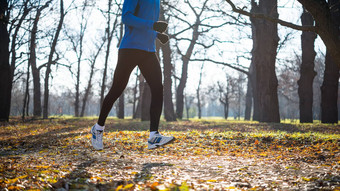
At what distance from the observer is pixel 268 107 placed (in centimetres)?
1395

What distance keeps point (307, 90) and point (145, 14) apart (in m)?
14.9

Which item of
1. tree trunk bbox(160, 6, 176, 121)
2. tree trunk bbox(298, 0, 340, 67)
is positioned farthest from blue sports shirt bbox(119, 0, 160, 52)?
tree trunk bbox(160, 6, 176, 121)

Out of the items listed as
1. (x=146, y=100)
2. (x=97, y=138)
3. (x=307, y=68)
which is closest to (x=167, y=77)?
(x=146, y=100)

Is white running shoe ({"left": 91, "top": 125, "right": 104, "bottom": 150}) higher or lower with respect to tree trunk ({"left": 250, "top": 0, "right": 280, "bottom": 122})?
lower

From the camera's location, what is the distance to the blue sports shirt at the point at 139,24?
4.09 m

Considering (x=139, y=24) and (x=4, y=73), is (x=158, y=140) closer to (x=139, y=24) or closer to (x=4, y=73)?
(x=139, y=24)

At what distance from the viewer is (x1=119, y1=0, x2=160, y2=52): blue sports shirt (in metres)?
4.09

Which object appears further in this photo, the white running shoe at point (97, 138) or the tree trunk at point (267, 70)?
the tree trunk at point (267, 70)

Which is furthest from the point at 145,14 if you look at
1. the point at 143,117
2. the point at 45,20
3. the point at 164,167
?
the point at 45,20

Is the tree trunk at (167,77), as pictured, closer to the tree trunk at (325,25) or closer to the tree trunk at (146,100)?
the tree trunk at (146,100)

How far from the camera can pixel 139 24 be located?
161 inches

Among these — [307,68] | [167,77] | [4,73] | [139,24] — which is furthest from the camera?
[167,77]

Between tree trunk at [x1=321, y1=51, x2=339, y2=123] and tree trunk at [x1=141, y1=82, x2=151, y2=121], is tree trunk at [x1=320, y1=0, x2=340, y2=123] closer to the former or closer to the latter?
tree trunk at [x1=321, y1=51, x2=339, y2=123]

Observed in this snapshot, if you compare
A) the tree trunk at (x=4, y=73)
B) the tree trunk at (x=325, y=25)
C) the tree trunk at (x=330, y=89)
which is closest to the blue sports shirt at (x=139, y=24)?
the tree trunk at (x=325, y=25)
